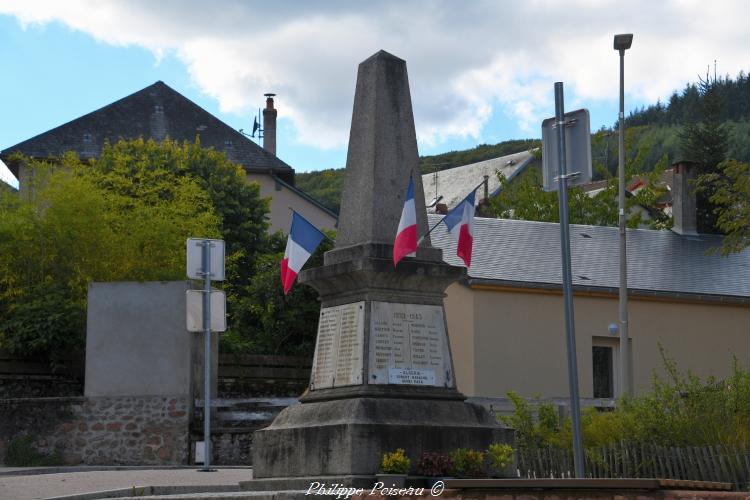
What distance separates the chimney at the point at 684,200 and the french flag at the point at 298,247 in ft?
70.6

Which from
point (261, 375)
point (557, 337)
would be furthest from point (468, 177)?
point (261, 375)

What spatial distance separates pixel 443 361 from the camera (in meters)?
12.5

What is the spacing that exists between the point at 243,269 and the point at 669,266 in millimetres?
11257

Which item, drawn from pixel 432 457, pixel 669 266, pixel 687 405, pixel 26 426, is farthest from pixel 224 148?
pixel 432 457

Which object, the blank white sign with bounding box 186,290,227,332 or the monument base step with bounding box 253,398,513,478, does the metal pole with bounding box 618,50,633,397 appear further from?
the monument base step with bounding box 253,398,513,478

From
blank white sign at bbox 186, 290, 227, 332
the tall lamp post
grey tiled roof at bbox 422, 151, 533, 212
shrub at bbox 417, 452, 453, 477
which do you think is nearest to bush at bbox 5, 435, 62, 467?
blank white sign at bbox 186, 290, 227, 332

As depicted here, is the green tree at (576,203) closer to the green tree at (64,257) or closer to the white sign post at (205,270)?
the green tree at (64,257)

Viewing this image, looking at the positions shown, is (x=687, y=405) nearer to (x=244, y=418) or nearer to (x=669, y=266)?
(x=244, y=418)

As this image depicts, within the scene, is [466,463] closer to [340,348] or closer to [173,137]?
[340,348]

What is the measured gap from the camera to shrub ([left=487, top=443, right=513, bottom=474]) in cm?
1185

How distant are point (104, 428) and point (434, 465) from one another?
10597mm

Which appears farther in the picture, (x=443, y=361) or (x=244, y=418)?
(x=244, y=418)

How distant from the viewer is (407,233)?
12008mm

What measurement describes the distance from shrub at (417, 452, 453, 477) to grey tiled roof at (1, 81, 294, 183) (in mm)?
38277
